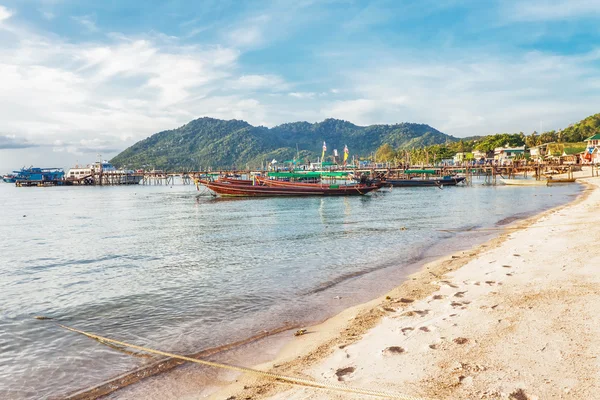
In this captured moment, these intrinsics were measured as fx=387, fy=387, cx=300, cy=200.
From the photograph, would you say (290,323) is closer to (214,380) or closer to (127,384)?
(214,380)

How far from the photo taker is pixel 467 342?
21.7ft

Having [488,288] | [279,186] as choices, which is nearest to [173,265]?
[488,288]

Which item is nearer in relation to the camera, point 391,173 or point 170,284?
point 170,284

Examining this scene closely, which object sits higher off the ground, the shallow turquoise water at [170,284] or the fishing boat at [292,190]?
the fishing boat at [292,190]

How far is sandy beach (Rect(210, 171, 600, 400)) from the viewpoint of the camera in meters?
5.22

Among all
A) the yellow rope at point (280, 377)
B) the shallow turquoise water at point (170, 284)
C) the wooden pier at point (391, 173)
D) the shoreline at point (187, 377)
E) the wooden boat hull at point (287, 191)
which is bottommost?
the shallow turquoise water at point (170, 284)

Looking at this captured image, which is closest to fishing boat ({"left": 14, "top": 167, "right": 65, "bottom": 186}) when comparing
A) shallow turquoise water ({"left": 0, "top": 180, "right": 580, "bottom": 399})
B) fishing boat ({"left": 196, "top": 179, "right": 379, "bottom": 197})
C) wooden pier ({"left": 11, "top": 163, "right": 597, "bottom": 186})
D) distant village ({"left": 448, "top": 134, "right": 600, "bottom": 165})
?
wooden pier ({"left": 11, "top": 163, "right": 597, "bottom": 186})

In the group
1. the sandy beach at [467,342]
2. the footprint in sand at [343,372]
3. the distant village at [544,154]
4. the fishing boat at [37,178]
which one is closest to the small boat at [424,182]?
the distant village at [544,154]

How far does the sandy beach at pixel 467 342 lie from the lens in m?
5.22

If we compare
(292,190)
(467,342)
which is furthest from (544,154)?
(467,342)

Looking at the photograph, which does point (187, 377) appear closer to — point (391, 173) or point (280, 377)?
point (280, 377)

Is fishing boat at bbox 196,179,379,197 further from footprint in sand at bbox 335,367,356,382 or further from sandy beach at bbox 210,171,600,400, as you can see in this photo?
footprint in sand at bbox 335,367,356,382

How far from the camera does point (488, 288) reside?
32.7 ft

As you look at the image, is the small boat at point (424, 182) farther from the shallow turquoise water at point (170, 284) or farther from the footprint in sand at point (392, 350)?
the footprint in sand at point (392, 350)
